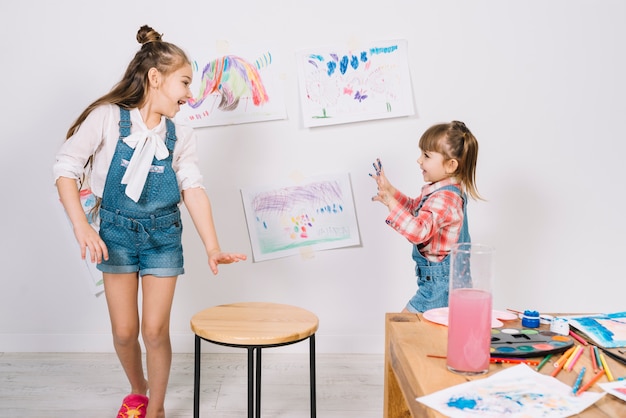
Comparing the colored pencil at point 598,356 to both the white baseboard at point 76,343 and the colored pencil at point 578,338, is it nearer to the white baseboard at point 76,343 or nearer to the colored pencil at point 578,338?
the colored pencil at point 578,338

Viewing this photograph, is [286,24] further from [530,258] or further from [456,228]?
[530,258]

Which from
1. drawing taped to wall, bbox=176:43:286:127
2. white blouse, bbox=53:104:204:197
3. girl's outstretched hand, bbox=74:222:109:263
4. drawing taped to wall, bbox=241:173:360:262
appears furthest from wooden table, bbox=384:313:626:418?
drawing taped to wall, bbox=176:43:286:127

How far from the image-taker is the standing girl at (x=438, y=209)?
189cm

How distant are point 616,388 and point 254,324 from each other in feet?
2.89

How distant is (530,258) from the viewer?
2.58 m

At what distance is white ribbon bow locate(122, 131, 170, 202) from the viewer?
5.87ft

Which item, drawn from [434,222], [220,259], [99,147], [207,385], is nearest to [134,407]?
[207,385]

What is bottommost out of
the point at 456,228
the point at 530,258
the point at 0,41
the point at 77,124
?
the point at 530,258

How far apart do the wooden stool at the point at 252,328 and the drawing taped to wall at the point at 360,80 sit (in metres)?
1.04

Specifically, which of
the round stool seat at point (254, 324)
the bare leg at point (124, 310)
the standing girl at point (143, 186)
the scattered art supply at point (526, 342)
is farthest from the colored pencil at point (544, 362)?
the bare leg at point (124, 310)

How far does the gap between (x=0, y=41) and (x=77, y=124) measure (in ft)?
3.24

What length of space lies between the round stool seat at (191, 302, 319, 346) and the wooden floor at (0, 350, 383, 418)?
1.72ft

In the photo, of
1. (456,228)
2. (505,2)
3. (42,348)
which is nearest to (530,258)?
(456,228)

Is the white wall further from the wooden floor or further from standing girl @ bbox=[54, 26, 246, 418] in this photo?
standing girl @ bbox=[54, 26, 246, 418]
